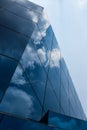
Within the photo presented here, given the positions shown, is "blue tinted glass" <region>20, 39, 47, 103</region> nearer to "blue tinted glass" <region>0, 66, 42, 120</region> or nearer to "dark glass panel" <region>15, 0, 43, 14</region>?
"blue tinted glass" <region>0, 66, 42, 120</region>

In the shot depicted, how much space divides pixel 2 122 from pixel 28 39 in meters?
5.40

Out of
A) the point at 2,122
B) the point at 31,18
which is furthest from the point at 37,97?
the point at 31,18

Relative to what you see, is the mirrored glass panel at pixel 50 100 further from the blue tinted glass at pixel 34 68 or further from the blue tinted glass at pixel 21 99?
the blue tinted glass at pixel 21 99

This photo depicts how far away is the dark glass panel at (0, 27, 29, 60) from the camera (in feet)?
29.3

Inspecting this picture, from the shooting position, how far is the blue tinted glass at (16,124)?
573 centimetres

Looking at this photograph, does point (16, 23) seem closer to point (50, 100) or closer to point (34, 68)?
point (34, 68)

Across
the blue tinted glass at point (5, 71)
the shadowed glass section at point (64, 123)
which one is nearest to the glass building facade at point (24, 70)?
the blue tinted glass at point (5, 71)

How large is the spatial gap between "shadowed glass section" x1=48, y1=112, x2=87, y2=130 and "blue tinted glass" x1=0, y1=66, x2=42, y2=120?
131cm

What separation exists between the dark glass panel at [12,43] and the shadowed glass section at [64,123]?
3.06m

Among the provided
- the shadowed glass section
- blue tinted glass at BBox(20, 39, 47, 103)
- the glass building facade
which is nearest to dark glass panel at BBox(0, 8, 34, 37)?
the glass building facade

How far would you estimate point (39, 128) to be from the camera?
6039mm

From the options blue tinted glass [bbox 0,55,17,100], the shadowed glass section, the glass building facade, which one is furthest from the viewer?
blue tinted glass [bbox 0,55,17,100]

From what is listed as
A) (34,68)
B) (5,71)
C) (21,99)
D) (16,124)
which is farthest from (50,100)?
(16,124)

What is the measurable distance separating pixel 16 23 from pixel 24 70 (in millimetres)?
3180
